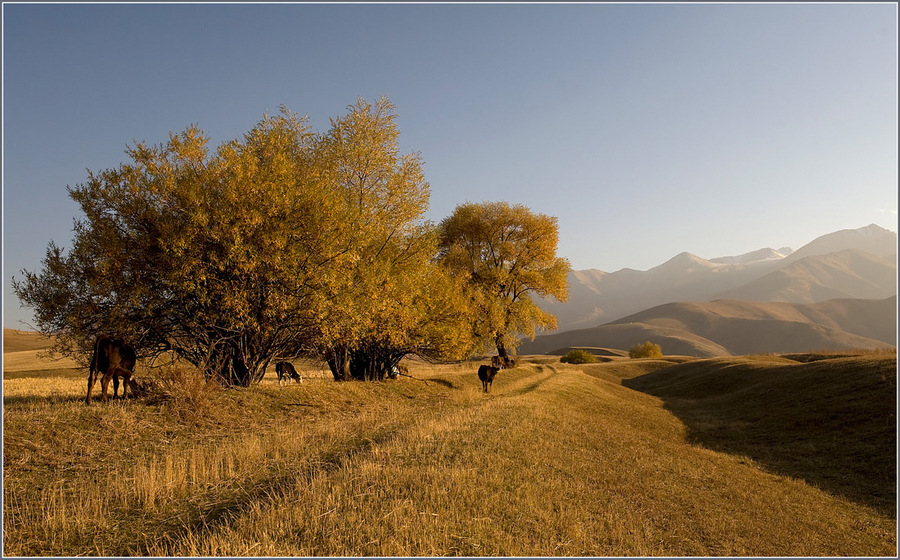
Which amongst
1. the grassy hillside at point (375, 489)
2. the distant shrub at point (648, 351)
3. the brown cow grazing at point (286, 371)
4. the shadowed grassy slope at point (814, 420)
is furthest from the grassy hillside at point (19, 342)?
the distant shrub at point (648, 351)

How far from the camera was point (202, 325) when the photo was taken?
17.9 meters

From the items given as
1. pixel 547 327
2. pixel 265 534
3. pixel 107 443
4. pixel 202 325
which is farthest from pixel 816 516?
pixel 547 327

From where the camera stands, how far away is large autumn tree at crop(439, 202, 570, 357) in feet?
140

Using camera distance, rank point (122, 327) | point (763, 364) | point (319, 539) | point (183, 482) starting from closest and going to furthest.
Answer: point (319, 539)
point (183, 482)
point (122, 327)
point (763, 364)

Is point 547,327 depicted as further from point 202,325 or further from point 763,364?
point 202,325

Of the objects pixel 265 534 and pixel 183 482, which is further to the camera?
pixel 183 482

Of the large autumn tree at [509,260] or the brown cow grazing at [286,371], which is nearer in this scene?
the brown cow grazing at [286,371]

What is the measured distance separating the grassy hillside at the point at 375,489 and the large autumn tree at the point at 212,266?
2910 millimetres

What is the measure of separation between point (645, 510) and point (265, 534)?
25.9ft

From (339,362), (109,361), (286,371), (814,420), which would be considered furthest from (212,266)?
(814,420)

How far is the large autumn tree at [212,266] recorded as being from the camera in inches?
655

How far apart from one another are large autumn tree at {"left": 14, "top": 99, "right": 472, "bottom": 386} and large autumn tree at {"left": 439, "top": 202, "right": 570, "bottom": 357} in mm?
23245

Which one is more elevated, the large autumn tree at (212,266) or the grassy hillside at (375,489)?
the large autumn tree at (212,266)

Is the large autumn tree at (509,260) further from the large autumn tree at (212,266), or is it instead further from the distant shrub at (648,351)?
the distant shrub at (648,351)
